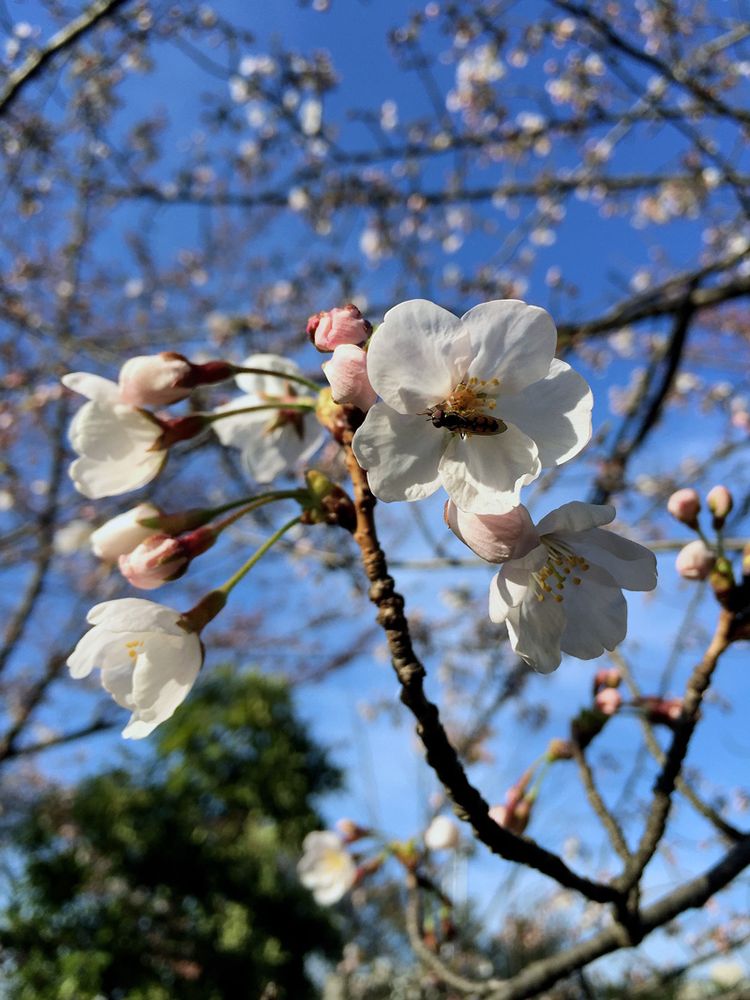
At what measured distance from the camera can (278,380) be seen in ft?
3.32

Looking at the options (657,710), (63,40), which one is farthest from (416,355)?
(63,40)

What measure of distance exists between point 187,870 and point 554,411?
520cm

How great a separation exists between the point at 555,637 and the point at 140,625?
1.42 feet

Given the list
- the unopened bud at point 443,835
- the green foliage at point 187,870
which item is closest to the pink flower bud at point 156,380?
the unopened bud at point 443,835

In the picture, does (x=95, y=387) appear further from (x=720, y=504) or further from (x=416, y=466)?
(x=720, y=504)

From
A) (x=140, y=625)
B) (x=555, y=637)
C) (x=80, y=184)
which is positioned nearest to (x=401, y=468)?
(x=555, y=637)

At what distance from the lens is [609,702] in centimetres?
98

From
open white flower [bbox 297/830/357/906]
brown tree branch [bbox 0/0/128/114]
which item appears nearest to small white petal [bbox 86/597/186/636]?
open white flower [bbox 297/830/357/906]

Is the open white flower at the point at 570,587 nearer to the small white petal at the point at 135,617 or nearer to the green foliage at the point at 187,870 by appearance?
the small white petal at the point at 135,617

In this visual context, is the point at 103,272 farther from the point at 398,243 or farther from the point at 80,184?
the point at 398,243

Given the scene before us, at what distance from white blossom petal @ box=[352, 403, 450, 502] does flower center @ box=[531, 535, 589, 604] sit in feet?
0.48

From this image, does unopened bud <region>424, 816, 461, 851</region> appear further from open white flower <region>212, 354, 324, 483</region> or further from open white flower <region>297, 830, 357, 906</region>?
open white flower <region>212, 354, 324, 483</region>

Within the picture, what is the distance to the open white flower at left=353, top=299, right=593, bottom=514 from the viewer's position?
0.64m

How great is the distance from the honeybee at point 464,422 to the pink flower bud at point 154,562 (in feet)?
1.03
